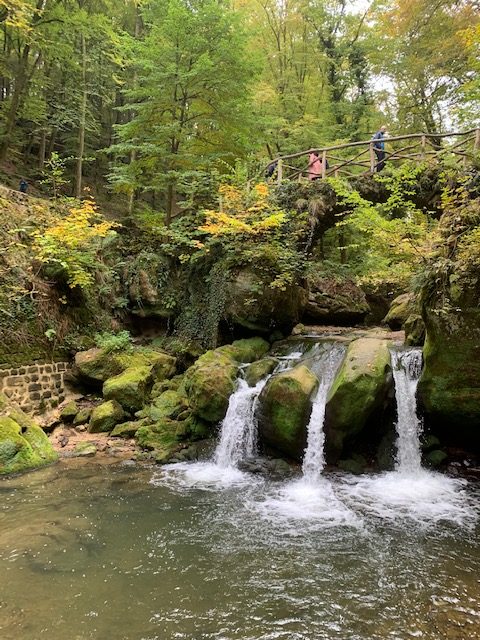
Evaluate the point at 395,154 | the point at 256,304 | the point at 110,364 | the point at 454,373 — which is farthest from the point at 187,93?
the point at 454,373

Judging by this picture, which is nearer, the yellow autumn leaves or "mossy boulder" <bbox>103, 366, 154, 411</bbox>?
"mossy boulder" <bbox>103, 366, 154, 411</bbox>

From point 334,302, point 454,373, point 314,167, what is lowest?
point 454,373

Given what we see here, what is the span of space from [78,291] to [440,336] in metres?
8.73

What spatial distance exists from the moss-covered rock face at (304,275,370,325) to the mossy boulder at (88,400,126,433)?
7340mm

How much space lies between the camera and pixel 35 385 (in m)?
9.60

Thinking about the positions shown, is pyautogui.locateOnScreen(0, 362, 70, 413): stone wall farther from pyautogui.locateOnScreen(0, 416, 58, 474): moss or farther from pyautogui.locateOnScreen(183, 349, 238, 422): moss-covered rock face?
pyautogui.locateOnScreen(183, 349, 238, 422): moss-covered rock face

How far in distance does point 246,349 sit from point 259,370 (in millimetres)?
1314

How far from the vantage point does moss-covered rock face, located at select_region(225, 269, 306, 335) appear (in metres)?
10.8

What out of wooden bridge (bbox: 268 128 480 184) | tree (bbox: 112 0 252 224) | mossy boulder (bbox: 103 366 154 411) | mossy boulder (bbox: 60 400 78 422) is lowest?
mossy boulder (bbox: 60 400 78 422)

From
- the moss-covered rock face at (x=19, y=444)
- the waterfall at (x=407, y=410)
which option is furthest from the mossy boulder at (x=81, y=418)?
the waterfall at (x=407, y=410)

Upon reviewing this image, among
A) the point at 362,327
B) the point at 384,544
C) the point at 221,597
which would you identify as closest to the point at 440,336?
the point at 384,544

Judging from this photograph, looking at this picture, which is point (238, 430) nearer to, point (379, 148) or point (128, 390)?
point (128, 390)

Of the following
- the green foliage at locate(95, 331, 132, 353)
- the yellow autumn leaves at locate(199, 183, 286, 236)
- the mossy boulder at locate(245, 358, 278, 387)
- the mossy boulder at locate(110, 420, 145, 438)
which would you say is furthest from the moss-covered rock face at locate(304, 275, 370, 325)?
the mossy boulder at locate(110, 420, 145, 438)

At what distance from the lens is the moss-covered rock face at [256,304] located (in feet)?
35.6
